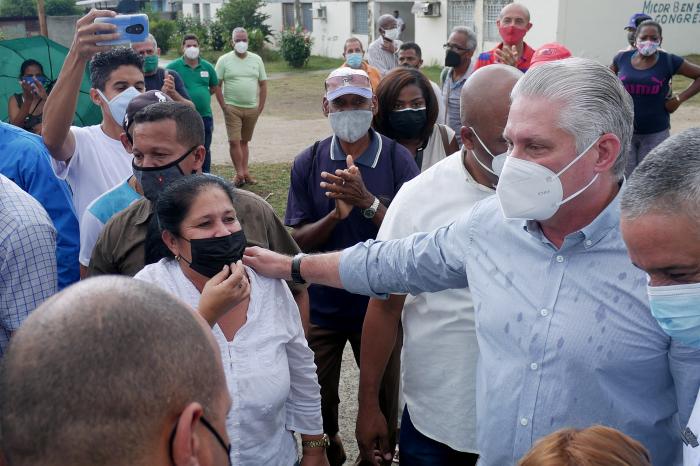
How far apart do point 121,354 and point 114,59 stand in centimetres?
313

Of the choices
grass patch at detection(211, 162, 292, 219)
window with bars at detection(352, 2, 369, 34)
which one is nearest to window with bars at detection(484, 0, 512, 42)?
window with bars at detection(352, 2, 369, 34)

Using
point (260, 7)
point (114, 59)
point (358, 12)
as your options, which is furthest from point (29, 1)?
point (114, 59)

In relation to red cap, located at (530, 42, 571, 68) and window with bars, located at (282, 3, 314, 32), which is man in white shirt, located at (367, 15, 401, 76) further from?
window with bars, located at (282, 3, 314, 32)

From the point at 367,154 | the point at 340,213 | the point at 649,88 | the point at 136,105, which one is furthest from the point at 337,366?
the point at 649,88

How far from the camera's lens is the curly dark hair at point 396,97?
4.19 meters

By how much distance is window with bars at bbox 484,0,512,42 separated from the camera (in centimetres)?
2330

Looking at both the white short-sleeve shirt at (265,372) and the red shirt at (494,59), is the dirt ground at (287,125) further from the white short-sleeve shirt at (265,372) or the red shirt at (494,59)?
the white short-sleeve shirt at (265,372)

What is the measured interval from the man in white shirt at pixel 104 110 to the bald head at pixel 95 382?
2.28 metres

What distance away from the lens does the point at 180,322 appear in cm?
134

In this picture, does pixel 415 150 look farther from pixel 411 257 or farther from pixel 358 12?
pixel 358 12

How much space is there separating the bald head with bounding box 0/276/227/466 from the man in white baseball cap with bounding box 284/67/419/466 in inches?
85.9

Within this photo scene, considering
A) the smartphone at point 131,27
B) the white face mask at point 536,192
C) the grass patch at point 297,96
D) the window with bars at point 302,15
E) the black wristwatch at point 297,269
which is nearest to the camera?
the white face mask at point 536,192

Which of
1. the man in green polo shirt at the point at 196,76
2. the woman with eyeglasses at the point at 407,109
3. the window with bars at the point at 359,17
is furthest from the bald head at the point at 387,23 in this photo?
the window with bars at the point at 359,17

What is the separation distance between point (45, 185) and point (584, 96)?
257 cm
